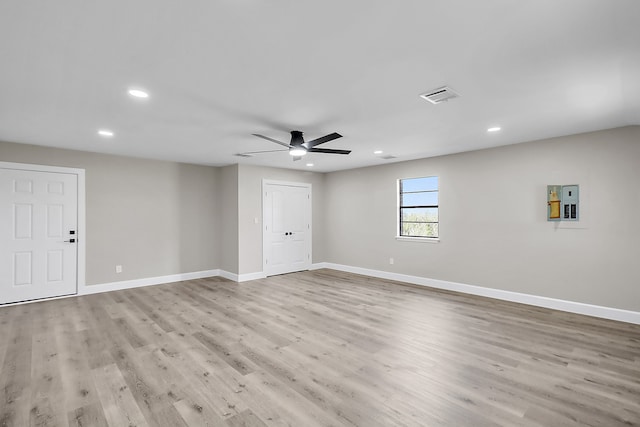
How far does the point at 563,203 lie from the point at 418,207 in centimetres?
240

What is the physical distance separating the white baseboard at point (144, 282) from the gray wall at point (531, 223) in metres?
3.86

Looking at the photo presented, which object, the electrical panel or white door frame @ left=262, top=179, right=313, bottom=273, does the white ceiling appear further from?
white door frame @ left=262, top=179, right=313, bottom=273

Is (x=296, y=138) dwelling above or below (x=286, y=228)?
above

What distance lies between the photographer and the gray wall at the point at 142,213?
5416 millimetres

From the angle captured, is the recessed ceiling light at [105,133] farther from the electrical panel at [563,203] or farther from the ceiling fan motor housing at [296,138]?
the electrical panel at [563,203]

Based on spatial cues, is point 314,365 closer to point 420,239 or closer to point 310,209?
point 420,239

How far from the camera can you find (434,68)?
7.72ft

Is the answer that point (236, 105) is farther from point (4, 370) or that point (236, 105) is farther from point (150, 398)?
point (4, 370)

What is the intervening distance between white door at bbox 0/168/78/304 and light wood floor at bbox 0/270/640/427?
396mm

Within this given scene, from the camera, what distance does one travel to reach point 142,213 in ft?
19.7

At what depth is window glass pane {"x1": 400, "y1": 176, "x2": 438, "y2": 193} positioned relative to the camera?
19.9 ft

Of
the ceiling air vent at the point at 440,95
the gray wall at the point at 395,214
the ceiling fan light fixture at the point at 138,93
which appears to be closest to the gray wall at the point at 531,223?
the gray wall at the point at 395,214

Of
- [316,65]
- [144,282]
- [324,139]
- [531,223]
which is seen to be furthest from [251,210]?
[531,223]

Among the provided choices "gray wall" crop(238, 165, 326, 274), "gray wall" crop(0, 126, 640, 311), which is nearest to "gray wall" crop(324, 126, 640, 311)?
"gray wall" crop(0, 126, 640, 311)
